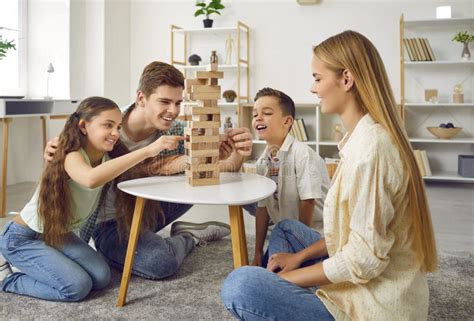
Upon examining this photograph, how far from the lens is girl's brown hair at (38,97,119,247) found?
1.86m

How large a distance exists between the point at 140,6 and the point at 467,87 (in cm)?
360

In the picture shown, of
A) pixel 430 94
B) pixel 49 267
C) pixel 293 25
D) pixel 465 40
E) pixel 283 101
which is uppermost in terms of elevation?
pixel 293 25

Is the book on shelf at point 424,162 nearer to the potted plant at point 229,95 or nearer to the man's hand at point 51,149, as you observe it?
the potted plant at point 229,95

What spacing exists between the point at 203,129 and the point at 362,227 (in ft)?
3.09

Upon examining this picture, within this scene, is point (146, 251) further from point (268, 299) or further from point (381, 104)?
point (381, 104)

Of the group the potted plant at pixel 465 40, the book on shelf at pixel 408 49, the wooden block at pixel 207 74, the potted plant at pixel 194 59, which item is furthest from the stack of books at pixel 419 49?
the wooden block at pixel 207 74

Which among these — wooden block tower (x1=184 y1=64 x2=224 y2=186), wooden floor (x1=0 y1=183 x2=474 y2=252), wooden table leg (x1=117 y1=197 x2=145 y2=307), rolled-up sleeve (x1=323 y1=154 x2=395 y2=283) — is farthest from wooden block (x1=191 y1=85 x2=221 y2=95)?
wooden floor (x1=0 y1=183 x2=474 y2=252)

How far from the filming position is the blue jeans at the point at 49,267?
1.88 meters

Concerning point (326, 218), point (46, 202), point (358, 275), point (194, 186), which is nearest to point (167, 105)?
point (194, 186)

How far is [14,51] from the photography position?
A: 4.77 m

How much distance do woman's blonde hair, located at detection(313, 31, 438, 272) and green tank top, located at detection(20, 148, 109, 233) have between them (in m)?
1.09

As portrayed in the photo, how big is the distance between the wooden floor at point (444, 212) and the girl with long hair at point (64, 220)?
1.26 m

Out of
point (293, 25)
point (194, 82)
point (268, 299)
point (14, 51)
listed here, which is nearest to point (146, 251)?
point (194, 82)

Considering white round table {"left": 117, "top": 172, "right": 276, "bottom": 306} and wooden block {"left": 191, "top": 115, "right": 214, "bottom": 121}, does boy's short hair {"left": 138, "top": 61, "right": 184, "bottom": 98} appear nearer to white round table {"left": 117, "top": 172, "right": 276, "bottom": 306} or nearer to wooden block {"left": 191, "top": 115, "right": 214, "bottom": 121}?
wooden block {"left": 191, "top": 115, "right": 214, "bottom": 121}
